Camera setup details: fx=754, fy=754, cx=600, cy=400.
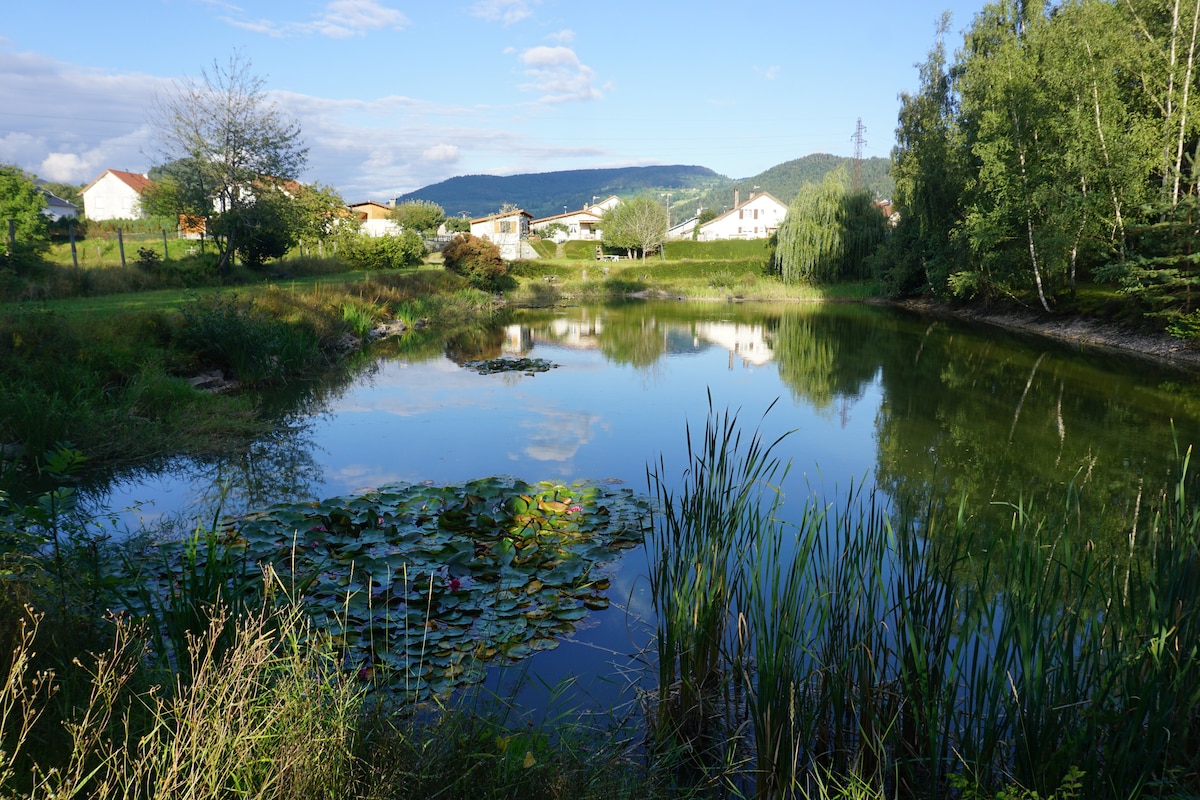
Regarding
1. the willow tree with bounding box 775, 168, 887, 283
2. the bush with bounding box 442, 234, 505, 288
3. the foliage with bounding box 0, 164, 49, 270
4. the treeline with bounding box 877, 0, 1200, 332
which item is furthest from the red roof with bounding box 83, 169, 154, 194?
the treeline with bounding box 877, 0, 1200, 332

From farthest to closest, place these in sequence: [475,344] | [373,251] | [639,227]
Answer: [639,227] → [373,251] → [475,344]

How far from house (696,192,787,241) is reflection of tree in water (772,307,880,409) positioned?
5061 cm

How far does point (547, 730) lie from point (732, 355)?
44.3 ft

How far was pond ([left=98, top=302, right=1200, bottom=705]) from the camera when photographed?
615cm

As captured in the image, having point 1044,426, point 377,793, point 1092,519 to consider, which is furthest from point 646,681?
point 1044,426

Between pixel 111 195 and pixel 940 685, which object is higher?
pixel 111 195

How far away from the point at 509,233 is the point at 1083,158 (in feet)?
148

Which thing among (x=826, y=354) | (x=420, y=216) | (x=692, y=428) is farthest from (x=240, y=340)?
(x=420, y=216)

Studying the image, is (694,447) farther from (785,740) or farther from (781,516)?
(785,740)

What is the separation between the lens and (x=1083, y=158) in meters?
16.2

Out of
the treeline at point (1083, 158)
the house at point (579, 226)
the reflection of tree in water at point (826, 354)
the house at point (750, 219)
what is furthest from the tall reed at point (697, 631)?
the house at point (579, 226)

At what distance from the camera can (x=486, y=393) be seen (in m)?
11.5

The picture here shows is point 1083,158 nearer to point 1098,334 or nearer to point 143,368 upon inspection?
point 1098,334

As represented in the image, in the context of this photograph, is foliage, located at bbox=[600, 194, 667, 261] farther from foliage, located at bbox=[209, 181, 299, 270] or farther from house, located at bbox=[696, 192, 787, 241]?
foliage, located at bbox=[209, 181, 299, 270]
